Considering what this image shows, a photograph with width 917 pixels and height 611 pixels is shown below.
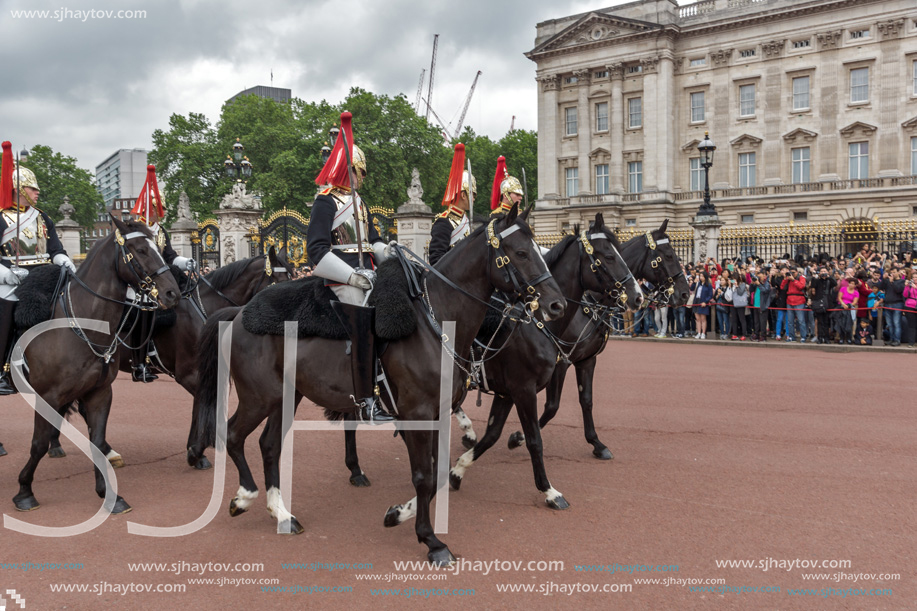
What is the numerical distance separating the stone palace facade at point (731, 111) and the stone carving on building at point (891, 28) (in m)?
0.06

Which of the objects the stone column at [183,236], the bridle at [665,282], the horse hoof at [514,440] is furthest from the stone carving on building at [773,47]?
the horse hoof at [514,440]

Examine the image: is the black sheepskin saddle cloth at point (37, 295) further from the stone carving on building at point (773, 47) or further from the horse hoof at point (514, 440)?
the stone carving on building at point (773, 47)

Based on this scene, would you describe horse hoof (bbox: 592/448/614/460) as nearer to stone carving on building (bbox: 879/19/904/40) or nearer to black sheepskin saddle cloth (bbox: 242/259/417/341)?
black sheepskin saddle cloth (bbox: 242/259/417/341)

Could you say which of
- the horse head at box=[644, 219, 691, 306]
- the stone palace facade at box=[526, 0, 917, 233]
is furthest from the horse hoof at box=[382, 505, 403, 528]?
the stone palace facade at box=[526, 0, 917, 233]

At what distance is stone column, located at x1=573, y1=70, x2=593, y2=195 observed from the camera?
48906 millimetres

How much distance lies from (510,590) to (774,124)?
4609cm

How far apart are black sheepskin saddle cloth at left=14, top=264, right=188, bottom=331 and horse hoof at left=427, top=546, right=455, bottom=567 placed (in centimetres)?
377

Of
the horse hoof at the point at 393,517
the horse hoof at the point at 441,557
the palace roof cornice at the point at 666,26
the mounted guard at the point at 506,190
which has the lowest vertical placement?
the horse hoof at the point at 441,557

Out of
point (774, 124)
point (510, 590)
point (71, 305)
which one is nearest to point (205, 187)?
point (774, 124)

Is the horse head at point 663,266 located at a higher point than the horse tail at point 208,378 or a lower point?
higher

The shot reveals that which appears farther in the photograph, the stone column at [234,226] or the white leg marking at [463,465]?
the stone column at [234,226]

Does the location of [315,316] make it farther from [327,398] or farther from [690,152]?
[690,152]

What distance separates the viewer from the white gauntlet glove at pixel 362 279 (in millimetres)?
4816

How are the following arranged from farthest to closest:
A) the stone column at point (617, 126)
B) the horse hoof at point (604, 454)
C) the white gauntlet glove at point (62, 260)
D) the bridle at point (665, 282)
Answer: the stone column at point (617, 126), the bridle at point (665, 282), the horse hoof at point (604, 454), the white gauntlet glove at point (62, 260)
